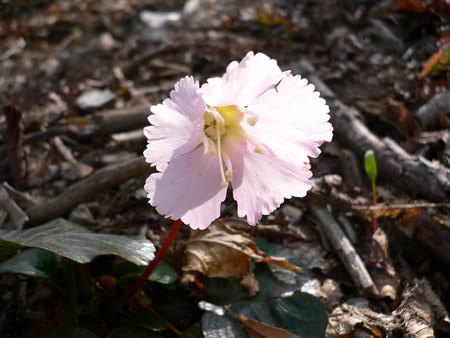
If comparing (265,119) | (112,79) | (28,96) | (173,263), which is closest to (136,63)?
(112,79)

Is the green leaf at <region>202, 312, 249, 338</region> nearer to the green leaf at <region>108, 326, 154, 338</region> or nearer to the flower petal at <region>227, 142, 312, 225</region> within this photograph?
the green leaf at <region>108, 326, 154, 338</region>

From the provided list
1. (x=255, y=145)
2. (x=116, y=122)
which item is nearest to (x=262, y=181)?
(x=255, y=145)

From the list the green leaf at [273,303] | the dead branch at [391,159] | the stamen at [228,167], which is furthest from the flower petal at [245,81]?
the dead branch at [391,159]

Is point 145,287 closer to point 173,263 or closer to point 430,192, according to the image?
point 173,263

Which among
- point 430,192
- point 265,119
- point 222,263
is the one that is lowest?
point 222,263

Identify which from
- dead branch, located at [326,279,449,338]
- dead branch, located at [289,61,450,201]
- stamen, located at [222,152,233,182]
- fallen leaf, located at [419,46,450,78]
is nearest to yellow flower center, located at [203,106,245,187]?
stamen, located at [222,152,233,182]

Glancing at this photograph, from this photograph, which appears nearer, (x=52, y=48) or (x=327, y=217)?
(x=327, y=217)
